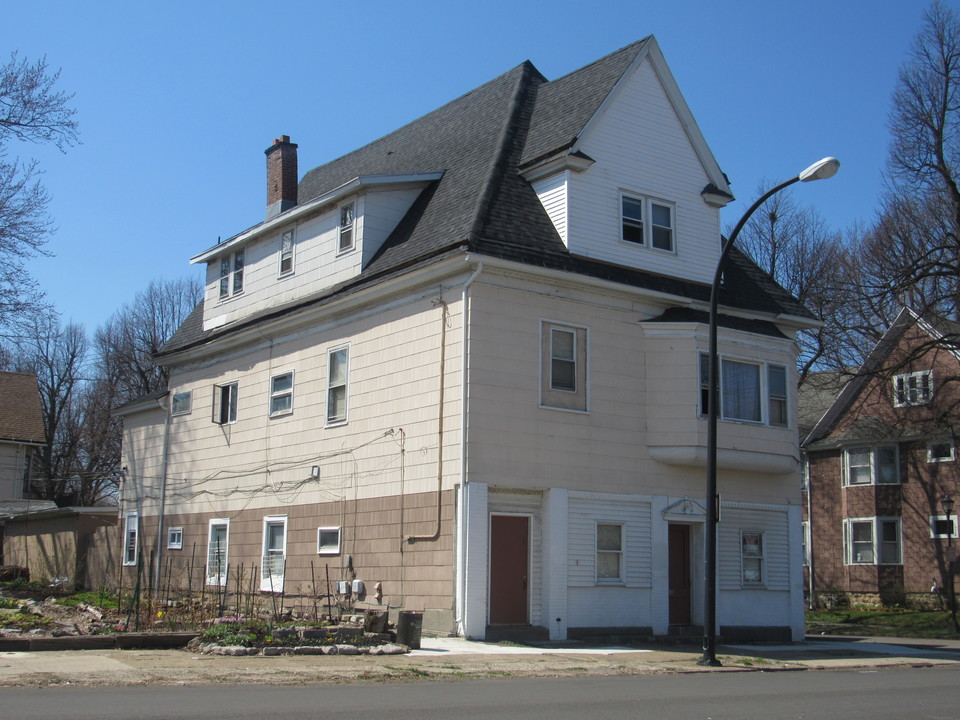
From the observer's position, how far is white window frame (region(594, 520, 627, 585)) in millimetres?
20641

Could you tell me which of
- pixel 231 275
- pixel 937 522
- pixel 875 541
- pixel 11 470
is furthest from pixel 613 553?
pixel 11 470

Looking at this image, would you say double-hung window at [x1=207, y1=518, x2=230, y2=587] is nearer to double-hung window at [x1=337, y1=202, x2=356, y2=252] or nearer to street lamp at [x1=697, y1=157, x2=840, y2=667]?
double-hung window at [x1=337, y1=202, x2=356, y2=252]

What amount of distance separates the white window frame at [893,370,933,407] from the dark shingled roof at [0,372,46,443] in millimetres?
38333

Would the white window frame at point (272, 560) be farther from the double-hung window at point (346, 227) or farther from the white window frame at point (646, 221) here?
the white window frame at point (646, 221)

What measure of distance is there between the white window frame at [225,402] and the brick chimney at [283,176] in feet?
16.7

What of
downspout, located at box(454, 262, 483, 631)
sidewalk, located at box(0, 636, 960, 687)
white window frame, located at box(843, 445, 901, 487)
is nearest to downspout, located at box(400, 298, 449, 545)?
downspout, located at box(454, 262, 483, 631)

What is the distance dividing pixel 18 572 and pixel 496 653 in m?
24.3

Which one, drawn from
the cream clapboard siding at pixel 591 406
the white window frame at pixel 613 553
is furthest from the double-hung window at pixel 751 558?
the white window frame at pixel 613 553

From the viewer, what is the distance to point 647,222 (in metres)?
22.9

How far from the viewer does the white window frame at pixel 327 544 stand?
22.5m

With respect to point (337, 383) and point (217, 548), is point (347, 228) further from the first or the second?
point (217, 548)

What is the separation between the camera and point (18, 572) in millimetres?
35125

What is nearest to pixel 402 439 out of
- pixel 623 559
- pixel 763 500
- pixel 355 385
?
pixel 355 385

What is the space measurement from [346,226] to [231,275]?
18.6 ft
